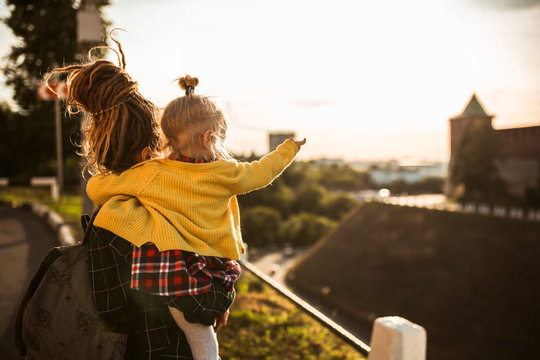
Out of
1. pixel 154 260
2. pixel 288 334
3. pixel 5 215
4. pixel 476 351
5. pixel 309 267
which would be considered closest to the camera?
pixel 154 260

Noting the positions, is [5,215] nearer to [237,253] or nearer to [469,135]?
[237,253]

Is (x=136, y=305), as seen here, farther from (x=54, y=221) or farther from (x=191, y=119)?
(x=54, y=221)

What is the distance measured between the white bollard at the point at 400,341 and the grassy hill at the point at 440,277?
21.6m

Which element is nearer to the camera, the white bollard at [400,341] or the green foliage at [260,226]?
the white bollard at [400,341]

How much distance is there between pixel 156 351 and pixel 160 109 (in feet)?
3.19

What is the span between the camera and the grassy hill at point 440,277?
21094 mm

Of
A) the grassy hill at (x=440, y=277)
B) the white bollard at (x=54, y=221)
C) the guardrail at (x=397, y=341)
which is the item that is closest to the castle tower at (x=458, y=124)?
the grassy hill at (x=440, y=277)

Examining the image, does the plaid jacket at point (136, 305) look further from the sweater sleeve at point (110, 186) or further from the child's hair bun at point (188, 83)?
the child's hair bun at point (188, 83)

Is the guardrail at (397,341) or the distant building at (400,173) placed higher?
the guardrail at (397,341)

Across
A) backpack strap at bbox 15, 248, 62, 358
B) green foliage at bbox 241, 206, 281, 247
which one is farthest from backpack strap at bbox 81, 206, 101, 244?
green foliage at bbox 241, 206, 281, 247

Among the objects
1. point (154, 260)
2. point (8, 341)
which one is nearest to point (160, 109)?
point (154, 260)

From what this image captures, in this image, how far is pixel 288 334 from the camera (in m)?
4.89

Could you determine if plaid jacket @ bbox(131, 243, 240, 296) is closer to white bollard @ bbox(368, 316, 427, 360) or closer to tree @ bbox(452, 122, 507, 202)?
white bollard @ bbox(368, 316, 427, 360)

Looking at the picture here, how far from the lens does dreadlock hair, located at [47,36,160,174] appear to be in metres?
1.67
